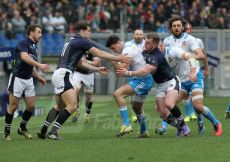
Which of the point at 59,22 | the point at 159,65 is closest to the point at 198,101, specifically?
the point at 159,65

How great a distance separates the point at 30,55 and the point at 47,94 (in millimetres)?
18240

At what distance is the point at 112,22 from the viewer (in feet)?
117

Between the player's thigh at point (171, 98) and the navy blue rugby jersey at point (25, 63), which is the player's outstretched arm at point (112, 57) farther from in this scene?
the navy blue rugby jersey at point (25, 63)

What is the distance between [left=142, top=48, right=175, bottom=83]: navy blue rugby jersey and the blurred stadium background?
16.4 metres

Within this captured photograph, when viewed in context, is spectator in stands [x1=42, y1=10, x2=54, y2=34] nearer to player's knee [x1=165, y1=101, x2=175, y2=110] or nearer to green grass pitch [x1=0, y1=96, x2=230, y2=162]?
green grass pitch [x1=0, y1=96, x2=230, y2=162]

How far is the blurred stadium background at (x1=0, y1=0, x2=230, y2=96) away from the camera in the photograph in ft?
109

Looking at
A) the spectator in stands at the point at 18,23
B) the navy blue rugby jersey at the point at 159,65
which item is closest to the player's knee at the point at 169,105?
the navy blue rugby jersey at the point at 159,65

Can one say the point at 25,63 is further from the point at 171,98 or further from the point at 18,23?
the point at 18,23

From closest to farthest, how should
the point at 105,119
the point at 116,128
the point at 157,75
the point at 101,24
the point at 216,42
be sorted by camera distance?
the point at 157,75 < the point at 116,128 < the point at 105,119 < the point at 216,42 < the point at 101,24

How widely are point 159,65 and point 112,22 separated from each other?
2016 centimetres

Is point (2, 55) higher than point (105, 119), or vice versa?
point (2, 55)

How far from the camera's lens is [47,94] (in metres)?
34.2

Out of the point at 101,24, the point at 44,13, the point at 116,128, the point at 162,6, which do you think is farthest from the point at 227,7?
the point at 116,128

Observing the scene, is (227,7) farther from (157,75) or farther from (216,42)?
(157,75)
